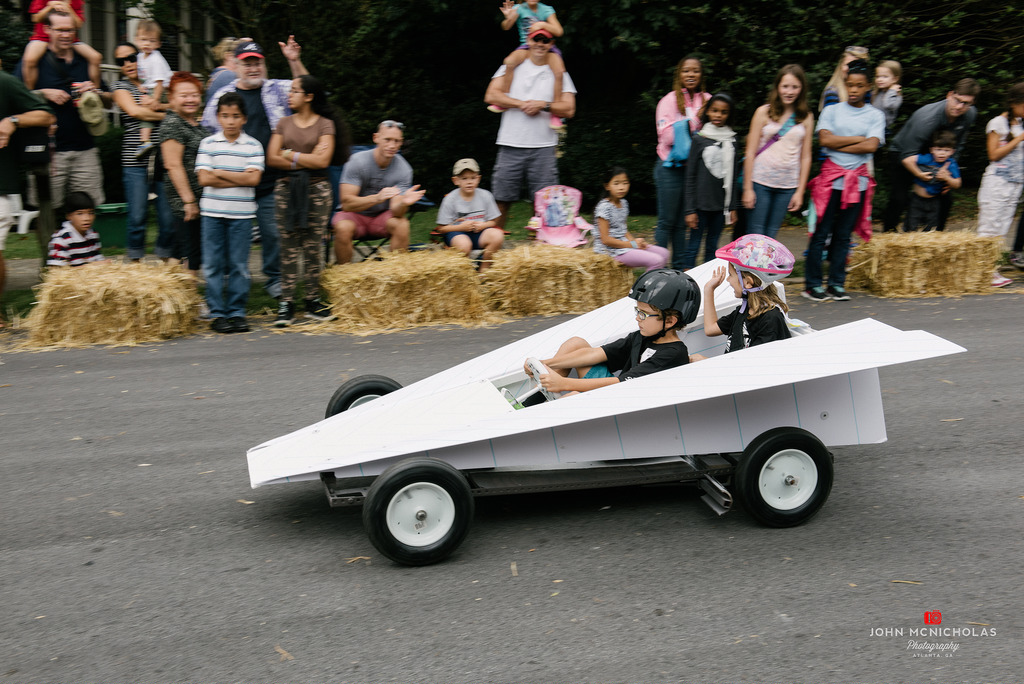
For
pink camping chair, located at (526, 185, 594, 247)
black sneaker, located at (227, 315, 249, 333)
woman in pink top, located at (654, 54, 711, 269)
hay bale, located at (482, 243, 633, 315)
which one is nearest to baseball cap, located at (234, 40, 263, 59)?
black sneaker, located at (227, 315, 249, 333)

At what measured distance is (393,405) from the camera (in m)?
4.24

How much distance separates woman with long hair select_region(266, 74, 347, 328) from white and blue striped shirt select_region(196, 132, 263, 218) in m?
0.29

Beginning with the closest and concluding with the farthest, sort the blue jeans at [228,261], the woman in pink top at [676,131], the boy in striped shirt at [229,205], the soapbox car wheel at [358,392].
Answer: the soapbox car wheel at [358,392] → the boy in striped shirt at [229,205] → the blue jeans at [228,261] → the woman in pink top at [676,131]

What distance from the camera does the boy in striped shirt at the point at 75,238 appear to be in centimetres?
773

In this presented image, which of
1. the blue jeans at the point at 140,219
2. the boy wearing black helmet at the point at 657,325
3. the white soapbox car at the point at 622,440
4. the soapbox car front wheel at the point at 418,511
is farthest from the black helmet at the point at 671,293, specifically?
the blue jeans at the point at 140,219

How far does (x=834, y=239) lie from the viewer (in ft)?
27.6

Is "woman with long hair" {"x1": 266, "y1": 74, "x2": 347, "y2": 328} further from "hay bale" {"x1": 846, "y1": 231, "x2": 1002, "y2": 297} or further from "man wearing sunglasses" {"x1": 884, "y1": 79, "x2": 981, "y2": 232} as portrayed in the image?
"man wearing sunglasses" {"x1": 884, "y1": 79, "x2": 981, "y2": 232}

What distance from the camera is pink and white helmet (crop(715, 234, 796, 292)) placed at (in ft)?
14.9

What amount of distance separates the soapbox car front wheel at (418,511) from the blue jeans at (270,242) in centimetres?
450

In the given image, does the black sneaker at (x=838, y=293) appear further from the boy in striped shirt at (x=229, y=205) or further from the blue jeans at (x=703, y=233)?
the boy in striped shirt at (x=229, y=205)

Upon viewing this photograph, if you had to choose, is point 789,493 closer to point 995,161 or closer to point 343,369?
point 343,369

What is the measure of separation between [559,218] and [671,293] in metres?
4.47

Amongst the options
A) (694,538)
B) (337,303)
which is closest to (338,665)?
(694,538)

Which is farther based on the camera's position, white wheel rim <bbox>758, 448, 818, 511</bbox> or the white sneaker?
the white sneaker
